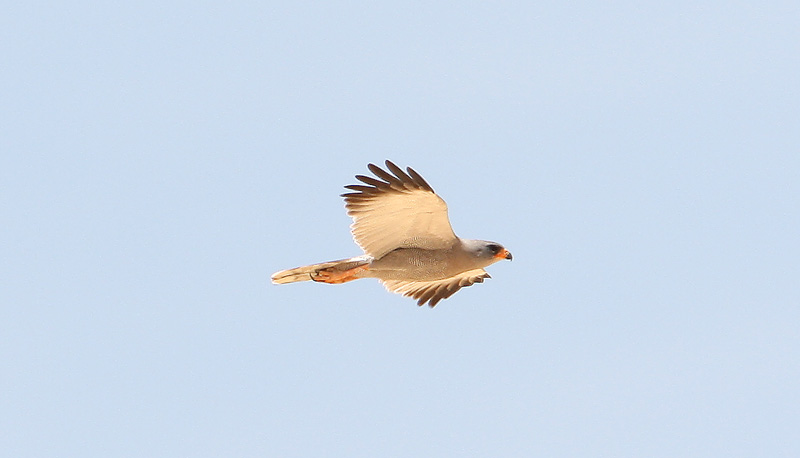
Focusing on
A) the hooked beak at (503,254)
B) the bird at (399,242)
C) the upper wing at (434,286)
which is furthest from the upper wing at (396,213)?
the upper wing at (434,286)

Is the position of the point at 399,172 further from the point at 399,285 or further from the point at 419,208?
the point at 399,285

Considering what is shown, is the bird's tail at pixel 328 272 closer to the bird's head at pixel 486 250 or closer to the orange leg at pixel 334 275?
the orange leg at pixel 334 275

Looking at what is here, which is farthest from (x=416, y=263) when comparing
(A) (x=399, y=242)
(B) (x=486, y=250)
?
(B) (x=486, y=250)

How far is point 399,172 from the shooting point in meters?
19.3

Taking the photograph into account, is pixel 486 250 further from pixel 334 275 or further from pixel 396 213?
pixel 334 275

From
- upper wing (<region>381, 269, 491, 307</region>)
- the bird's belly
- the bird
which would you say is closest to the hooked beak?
the bird

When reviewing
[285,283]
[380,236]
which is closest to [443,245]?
[380,236]

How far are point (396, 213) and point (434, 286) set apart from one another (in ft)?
9.59

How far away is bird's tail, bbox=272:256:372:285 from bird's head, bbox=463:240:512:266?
1.63 meters

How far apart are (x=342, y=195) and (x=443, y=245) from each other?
1.88m

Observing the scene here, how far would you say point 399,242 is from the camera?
20484 millimetres

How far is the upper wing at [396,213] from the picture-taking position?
1945 centimetres

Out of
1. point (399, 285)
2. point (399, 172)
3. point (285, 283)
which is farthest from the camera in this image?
point (399, 285)

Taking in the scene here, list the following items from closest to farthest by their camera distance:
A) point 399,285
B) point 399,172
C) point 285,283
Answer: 1. point 399,172
2. point 285,283
3. point 399,285
